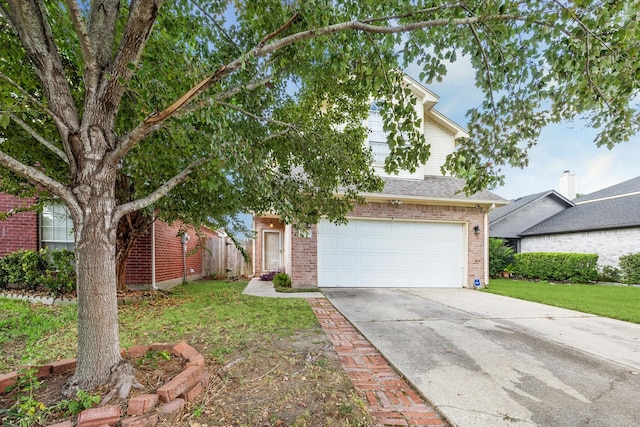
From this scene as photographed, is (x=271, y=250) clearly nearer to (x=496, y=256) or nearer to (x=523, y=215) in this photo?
(x=496, y=256)

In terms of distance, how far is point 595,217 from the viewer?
44.3 ft

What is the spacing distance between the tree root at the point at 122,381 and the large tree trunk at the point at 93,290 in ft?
0.17

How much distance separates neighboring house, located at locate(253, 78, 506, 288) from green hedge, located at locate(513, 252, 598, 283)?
5.74 metres

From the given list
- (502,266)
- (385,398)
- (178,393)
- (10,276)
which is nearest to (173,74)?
(178,393)

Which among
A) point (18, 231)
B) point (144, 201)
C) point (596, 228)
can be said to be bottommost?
point (596, 228)

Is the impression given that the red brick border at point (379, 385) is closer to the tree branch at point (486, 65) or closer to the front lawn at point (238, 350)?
the front lawn at point (238, 350)

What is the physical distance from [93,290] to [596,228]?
17224 mm

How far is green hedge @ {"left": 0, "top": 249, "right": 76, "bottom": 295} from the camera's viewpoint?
605 centimetres

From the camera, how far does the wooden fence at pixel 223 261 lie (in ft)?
42.8

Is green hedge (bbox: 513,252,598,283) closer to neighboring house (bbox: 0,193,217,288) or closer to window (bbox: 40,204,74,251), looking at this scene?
neighboring house (bbox: 0,193,217,288)

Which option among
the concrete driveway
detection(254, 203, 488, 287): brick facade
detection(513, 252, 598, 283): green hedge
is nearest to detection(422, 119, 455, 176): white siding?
detection(254, 203, 488, 287): brick facade

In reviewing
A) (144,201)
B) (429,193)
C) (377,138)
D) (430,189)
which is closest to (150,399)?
(144,201)

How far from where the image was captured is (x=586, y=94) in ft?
8.04

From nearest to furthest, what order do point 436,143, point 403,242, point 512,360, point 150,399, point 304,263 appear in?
1. point 150,399
2. point 512,360
3. point 304,263
4. point 403,242
5. point 436,143
